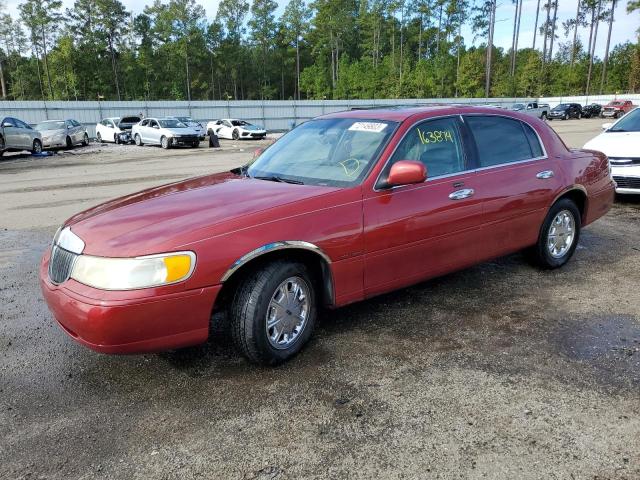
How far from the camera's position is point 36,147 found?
2170 cm

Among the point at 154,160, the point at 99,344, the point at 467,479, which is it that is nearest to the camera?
the point at 467,479

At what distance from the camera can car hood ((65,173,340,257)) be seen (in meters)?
3.06

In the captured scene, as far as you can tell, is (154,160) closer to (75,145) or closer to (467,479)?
(75,145)

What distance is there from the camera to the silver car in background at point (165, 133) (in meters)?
24.8

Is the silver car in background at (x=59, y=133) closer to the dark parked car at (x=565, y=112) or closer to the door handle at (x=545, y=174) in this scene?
the door handle at (x=545, y=174)

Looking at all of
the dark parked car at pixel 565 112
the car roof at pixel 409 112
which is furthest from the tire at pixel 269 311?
the dark parked car at pixel 565 112

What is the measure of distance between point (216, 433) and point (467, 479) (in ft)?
4.18

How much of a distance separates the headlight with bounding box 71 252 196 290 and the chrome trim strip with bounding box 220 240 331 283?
23 centimetres

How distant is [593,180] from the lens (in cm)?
558

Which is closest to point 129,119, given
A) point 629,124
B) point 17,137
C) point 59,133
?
point 59,133

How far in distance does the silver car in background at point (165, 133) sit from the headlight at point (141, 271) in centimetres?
2290

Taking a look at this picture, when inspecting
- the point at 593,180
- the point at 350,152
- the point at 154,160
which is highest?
the point at 350,152

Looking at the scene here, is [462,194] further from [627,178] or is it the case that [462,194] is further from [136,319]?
[627,178]

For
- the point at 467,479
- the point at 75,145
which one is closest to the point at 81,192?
the point at 467,479
